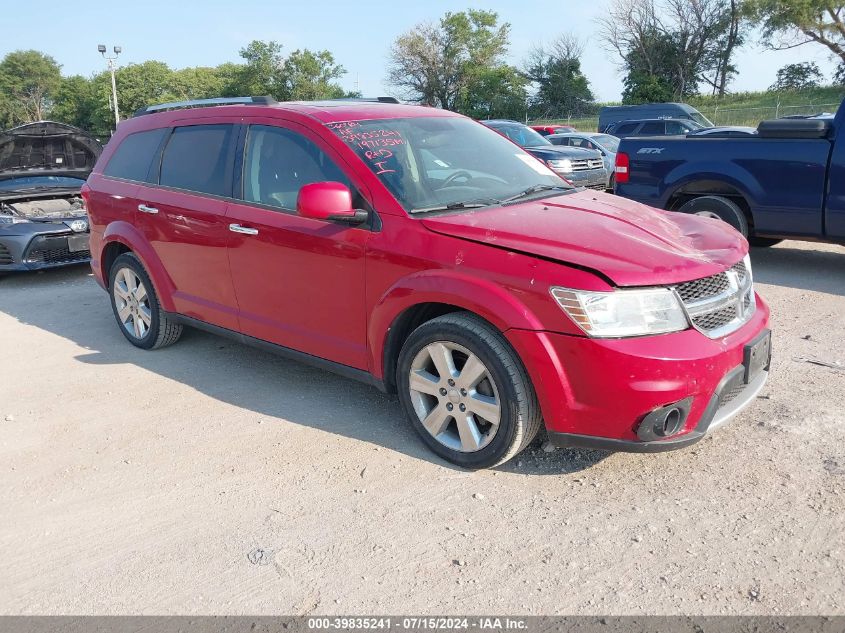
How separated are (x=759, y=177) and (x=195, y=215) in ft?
17.5

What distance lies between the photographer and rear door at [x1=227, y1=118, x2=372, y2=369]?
155 inches

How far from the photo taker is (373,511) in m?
3.31

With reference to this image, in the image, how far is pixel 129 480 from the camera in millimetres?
3697

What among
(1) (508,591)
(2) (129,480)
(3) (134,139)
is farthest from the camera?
(3) (134,139)

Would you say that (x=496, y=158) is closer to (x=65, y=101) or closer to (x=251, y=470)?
(x=251, y=470)

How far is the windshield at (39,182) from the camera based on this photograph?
865 centimetres

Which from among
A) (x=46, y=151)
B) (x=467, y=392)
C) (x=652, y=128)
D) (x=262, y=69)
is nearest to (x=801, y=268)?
(x=467, y=392)

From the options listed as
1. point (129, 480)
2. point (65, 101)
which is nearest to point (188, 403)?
point (129, 480)

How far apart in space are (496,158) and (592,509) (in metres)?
2.23

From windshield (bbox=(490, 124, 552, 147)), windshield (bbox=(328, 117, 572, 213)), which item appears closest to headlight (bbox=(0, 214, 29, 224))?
windshield (bbox=(328, 117, 572, 213))

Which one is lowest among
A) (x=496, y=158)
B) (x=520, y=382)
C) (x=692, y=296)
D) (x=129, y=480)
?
(x=129, y=480)

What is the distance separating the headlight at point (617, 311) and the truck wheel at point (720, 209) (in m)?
4.65

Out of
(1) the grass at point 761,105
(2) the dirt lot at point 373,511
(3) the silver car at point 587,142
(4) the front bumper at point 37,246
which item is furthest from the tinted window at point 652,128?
(2) the dirt lot at point 373,511

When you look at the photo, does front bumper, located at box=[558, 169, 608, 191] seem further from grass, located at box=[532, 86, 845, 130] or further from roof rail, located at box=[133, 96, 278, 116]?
grass, located at box=[532, 86, 845, 130]
